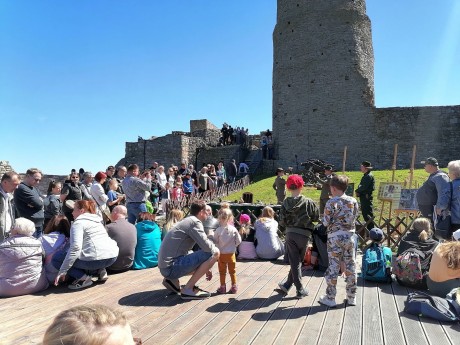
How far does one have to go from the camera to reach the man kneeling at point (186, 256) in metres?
4.93

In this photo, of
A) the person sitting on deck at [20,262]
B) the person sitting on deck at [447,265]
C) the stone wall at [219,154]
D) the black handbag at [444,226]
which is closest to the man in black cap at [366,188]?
the black handbag at [444,226]

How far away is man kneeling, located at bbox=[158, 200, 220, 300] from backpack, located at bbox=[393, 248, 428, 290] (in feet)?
8.72

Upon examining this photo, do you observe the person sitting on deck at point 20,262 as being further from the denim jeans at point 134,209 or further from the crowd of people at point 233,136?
the crowd of people at point 233,136

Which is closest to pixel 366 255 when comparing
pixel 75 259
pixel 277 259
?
pixel 277 259

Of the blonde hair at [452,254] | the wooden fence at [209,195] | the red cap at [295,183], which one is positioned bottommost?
the wooden fence at [209,195]

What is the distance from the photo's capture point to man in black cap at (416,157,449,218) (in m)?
6.08

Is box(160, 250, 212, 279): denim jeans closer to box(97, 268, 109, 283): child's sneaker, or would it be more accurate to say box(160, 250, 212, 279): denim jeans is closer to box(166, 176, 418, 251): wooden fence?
box(97, 268, 109, 283): child's sneaker

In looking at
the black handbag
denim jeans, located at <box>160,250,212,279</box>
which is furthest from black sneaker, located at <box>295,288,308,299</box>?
the black handbag

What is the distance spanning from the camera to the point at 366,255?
568 cm

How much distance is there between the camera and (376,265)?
219 inches

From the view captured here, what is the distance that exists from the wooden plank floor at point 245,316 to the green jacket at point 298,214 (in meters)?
0.96

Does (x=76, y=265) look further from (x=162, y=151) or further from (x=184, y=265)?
(x=162, y=151)

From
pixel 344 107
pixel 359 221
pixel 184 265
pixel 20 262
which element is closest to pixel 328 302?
pixel 184 265

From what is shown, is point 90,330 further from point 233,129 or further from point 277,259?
point 233,129
